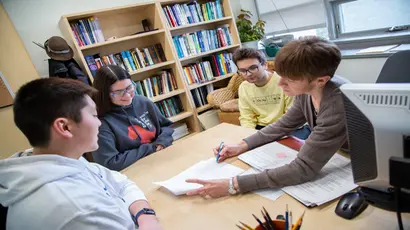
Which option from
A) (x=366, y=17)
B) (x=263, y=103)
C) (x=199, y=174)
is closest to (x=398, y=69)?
(x=263, y=103)

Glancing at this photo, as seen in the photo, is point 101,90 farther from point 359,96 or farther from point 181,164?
point 359,96

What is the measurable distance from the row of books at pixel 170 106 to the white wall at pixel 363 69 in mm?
1980

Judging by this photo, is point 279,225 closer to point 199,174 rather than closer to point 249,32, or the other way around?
point 199,174

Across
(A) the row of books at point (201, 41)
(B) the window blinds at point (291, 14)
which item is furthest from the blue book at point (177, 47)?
(B) the window blinds at point (291, 14)

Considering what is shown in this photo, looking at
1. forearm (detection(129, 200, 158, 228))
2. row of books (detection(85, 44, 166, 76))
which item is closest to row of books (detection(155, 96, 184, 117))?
row of books (detection(85, 44, 166, 76))

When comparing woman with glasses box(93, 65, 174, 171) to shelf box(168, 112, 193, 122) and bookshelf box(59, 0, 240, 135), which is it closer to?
bookshelf box(59, 0, 240, 135)

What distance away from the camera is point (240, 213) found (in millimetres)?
838

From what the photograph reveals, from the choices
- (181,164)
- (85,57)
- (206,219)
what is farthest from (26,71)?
(206,219)

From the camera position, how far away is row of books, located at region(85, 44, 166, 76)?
8.47 feet

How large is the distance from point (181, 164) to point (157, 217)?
15.5 inches

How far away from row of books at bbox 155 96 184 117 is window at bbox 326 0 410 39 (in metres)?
2.16

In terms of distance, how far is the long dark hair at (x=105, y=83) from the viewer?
5.08ft

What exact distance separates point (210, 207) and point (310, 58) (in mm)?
650

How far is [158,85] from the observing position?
3.02 metres
